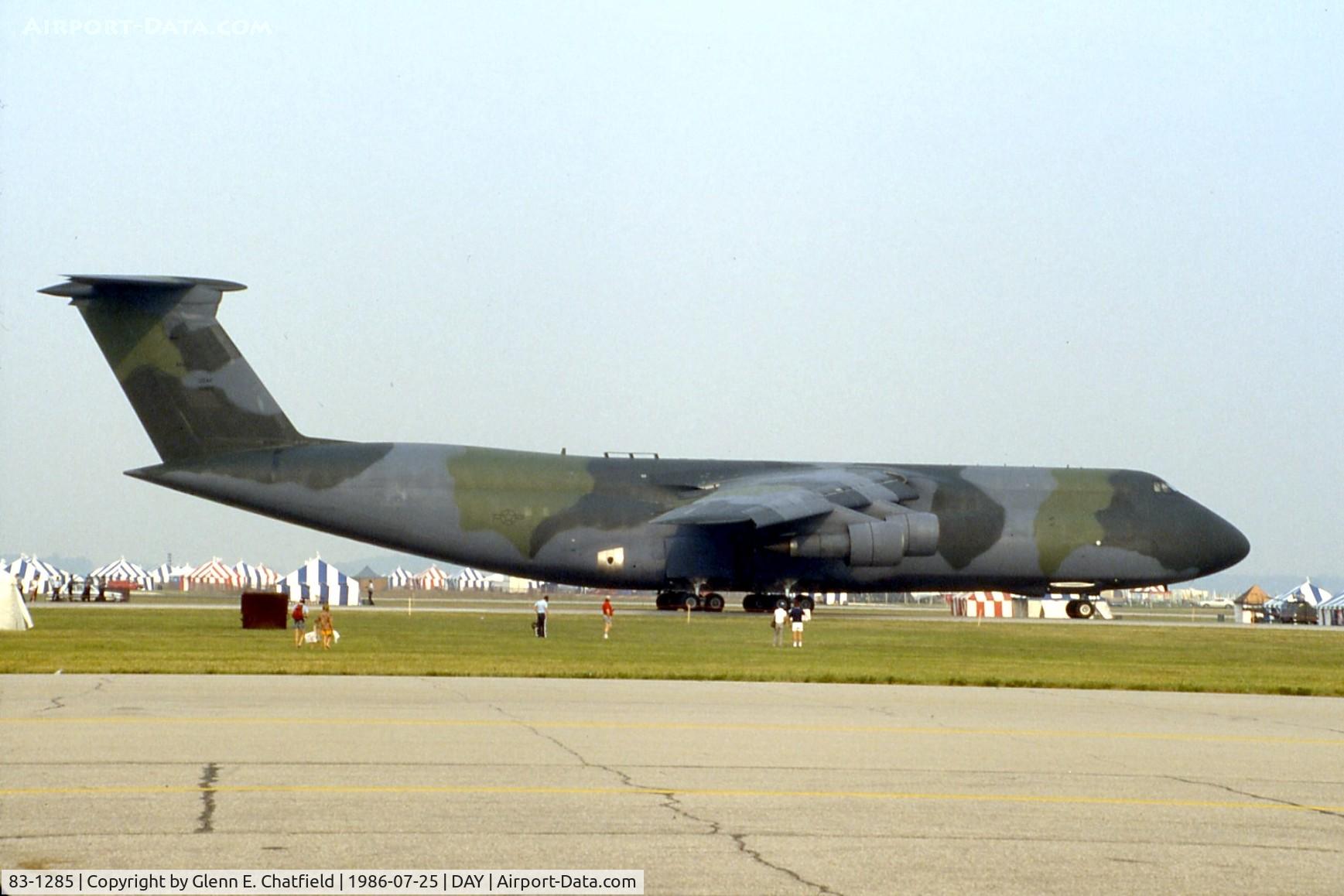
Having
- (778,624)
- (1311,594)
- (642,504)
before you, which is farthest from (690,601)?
(1311,594)

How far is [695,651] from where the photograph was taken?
29.7 metres

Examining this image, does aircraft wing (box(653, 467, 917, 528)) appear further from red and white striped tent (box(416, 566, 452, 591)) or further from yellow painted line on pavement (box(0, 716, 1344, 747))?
red and white striped tent (box(416, 566, 452, 591))

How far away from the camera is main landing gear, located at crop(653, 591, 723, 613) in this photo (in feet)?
157

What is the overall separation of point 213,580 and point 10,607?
79.7m

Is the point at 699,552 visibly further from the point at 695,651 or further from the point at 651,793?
the point at 651,793

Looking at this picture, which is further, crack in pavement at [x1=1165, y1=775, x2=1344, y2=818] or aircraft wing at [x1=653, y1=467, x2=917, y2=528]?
aircraft wing at [x1=653, y1=467, x2=917, y2=528]

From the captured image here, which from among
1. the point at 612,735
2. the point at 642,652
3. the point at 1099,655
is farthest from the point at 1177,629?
the point at 612,735

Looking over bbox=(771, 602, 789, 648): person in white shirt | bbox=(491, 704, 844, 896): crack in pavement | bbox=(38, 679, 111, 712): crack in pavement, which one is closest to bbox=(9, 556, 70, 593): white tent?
bbox=(771, 602, 789, 648): person in white shirt

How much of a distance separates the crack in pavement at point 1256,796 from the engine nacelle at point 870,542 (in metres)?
32.5

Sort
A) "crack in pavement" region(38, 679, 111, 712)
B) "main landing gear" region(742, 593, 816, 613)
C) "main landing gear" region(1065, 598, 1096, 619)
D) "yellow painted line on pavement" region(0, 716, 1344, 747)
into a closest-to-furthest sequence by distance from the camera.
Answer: "yellow painted line on pavement" region(0, 716, 1344, 747), "crack in pavement" region(38, 679, 111, 712), "main landing gear" region(742, 593, 816, 613), "main landing gear" region(1065, 598, 1096, 619)

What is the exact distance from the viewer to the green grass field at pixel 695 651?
2316 centimetres

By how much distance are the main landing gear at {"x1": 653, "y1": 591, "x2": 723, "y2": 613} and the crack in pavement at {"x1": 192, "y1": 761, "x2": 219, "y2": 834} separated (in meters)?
35.9

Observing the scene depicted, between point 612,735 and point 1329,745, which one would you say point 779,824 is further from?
point 1329,745

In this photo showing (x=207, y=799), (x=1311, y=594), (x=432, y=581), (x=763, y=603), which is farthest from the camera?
(x=432, y=581)
